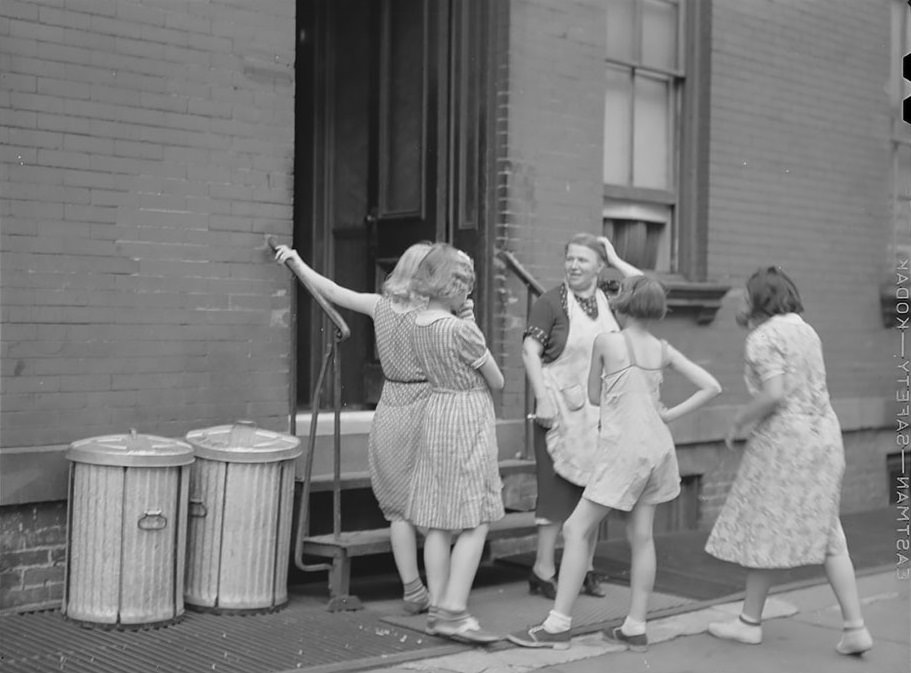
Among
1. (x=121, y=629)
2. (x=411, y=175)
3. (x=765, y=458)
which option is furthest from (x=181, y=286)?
(x=765, y=458)

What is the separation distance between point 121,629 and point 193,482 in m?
0.75

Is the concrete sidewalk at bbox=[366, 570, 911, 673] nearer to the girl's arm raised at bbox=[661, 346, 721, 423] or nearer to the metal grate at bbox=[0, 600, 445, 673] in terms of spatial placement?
the metal grate at bbox=[0, 600, 445, 673]

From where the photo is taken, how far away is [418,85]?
8.13m

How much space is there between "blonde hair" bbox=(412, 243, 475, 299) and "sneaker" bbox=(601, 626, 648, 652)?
65.8 inches

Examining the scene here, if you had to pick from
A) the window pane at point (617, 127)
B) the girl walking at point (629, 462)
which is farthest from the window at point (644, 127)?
the girl walking at point (629, 462)

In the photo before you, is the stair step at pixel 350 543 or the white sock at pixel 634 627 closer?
the white sock at pixel 634 627

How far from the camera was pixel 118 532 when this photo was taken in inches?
219

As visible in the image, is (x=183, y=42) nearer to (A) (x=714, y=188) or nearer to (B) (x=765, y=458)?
(B) (x=765, y=458)

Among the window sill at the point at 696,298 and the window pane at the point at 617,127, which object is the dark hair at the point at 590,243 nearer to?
the window sill at the point at 696,298

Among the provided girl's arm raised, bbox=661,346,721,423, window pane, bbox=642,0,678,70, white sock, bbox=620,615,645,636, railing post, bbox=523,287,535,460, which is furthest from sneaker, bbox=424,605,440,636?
window pane, bbox=642,0,678,70

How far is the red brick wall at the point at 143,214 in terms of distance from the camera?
5793 millimetres

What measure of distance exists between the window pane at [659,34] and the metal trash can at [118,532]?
4.90 m

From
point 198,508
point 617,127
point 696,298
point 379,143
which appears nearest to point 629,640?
point 198,508

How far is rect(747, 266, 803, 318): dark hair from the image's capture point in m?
5.81
